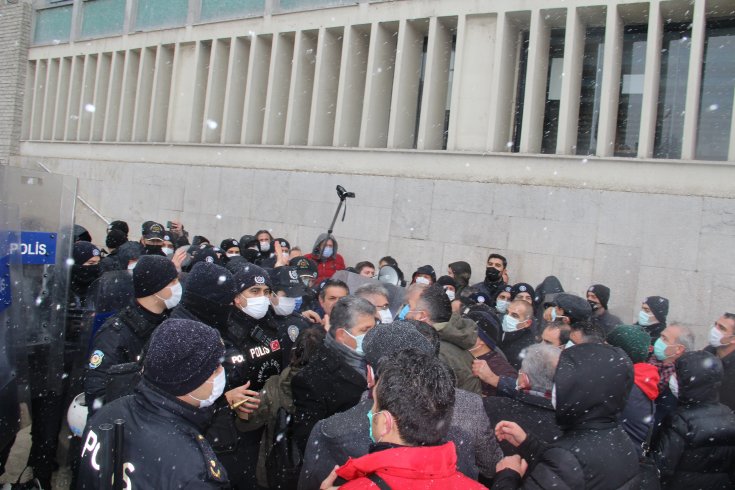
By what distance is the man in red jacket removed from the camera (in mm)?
2070

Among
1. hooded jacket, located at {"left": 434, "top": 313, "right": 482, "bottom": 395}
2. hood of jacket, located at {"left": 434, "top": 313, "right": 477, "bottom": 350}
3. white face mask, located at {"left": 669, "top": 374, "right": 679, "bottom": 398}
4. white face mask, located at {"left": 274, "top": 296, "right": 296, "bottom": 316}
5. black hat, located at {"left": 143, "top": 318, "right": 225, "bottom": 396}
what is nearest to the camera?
black hat, located at {"left": 143, "top": 318, "right": 225, "bottom": 396}

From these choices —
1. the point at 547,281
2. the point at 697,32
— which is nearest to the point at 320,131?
the point at 547,281

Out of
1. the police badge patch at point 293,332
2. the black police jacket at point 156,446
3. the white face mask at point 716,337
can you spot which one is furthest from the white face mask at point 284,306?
the white face mask at point 716,337

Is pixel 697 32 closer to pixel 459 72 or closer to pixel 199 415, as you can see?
pixel 459 72

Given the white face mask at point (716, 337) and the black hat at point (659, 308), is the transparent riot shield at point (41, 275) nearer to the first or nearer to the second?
the white face mask at point (716, 337)

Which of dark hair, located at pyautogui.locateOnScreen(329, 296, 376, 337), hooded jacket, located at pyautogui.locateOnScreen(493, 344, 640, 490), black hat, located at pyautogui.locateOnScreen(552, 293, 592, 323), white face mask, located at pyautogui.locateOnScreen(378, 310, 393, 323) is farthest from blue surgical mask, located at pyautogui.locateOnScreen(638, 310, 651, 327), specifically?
Answer: hooded jacket, located at pyautogui.locateOnScreen(493, 344, 640, 490)

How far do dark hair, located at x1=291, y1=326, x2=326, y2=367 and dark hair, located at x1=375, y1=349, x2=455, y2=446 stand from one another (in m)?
1.59

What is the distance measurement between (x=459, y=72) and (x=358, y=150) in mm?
2683

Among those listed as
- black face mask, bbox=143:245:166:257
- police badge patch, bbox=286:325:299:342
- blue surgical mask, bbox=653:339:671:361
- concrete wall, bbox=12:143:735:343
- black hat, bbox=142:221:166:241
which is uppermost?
concrete wall, bbox=12:143:735:343

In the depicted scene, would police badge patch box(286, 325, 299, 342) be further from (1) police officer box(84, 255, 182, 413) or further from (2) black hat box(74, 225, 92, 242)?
(2) black hat box(74, 225, 92, 242)

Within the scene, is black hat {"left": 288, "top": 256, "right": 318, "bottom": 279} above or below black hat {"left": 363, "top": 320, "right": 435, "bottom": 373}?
above

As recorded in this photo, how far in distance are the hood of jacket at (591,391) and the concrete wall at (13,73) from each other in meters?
22.8

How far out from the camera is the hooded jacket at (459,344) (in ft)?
13.3

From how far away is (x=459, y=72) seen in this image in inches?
486
